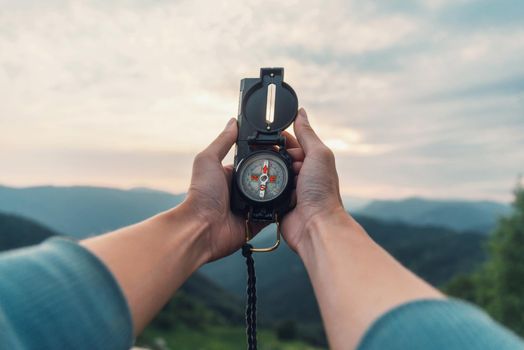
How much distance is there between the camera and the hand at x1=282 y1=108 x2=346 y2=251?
3145 mm

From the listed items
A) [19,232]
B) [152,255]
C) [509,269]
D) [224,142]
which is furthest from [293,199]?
[19,232]

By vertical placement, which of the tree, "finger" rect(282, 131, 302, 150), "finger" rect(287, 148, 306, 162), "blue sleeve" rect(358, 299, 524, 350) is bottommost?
the tree

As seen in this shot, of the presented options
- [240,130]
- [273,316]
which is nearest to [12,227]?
[273,316]

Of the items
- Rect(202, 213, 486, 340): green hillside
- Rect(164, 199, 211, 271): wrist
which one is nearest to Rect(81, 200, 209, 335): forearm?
Rect(164, 199, 211, 271): wrist

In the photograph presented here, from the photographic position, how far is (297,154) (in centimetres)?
349

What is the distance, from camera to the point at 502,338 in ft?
4.89

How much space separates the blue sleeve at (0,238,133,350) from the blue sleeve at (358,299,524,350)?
0.76m

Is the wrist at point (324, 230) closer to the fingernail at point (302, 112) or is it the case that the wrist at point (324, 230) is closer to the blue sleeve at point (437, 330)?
the fingernail at point (302, 112)

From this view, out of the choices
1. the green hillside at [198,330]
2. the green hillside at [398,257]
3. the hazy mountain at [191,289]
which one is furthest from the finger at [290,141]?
the green hillside at [398,257]

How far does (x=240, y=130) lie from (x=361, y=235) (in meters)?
1.35

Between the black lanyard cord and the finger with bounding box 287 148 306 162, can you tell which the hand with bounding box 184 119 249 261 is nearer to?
the black lanyard cord

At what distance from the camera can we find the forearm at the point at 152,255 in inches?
89.0

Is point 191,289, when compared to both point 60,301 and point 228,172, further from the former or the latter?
point 60,301

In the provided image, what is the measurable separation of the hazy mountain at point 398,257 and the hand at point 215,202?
6234cm
